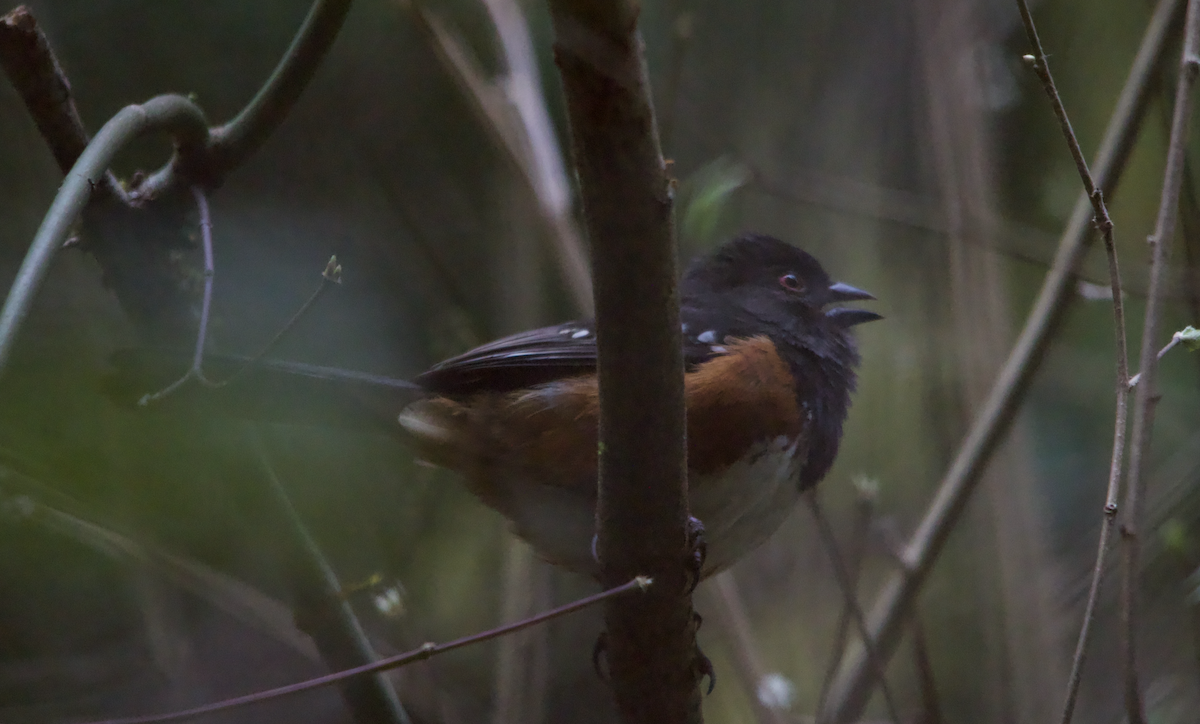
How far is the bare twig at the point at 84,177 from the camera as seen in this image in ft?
3.23

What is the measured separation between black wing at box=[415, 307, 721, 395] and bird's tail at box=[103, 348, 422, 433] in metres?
0.08

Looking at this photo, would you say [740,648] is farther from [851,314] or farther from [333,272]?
[333,272]

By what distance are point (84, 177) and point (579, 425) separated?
1.02m

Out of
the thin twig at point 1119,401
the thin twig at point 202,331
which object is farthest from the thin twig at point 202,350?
the thin twig at point 1119,401

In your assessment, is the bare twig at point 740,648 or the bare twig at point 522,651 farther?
the bare twig at point 522,651

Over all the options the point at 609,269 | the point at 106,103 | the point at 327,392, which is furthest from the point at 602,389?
the point at 106,103

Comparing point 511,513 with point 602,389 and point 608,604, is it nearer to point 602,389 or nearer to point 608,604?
point 608,604

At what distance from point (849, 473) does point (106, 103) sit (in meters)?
2.49

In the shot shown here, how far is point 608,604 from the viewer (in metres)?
1.58

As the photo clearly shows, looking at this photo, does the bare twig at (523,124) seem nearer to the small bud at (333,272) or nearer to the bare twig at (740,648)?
the bare twig at (740,648)

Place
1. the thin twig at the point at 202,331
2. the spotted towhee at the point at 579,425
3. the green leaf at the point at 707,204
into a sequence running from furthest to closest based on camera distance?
the spotted towhee at the point at 579,425 < the green leaf at the point at 707,204 < the thin twig at the point at 202,331

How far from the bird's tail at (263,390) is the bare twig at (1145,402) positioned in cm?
121

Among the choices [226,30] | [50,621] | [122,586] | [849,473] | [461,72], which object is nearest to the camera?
[50,621]

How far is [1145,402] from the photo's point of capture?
1.25 metres
